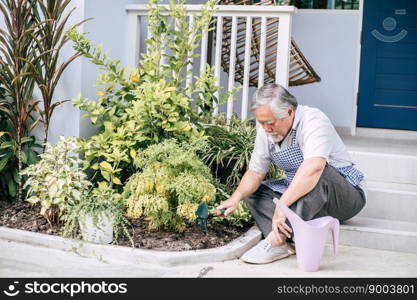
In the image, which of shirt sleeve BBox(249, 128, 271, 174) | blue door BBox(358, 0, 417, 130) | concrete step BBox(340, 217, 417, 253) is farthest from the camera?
blue door BBox(358, 0, 417, 130)

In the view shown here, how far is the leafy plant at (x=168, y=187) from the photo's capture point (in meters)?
3.69

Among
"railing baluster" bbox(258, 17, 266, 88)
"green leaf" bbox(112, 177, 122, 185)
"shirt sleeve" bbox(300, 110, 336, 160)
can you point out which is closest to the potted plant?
"green leaf" bbox(112, 177, 122, 185)

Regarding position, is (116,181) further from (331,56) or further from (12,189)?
(331,56)

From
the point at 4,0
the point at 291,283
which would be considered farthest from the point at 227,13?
the point at 291,283

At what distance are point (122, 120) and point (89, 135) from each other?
0.45 metres

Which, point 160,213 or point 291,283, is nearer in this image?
point 291,283

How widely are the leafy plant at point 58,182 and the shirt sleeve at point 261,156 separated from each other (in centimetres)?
101

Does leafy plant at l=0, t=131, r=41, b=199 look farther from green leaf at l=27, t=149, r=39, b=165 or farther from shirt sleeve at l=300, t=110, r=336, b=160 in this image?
shirt sleeve at l=300, t=110, r=336, b=160

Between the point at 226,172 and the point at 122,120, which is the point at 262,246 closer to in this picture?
the point at 226,172

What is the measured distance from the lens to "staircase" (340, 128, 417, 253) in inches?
155

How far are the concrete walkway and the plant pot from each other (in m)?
0.13

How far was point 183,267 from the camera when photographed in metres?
Result: 3.50

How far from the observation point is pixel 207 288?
126 inches

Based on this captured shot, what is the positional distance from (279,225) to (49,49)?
6.31 ft
